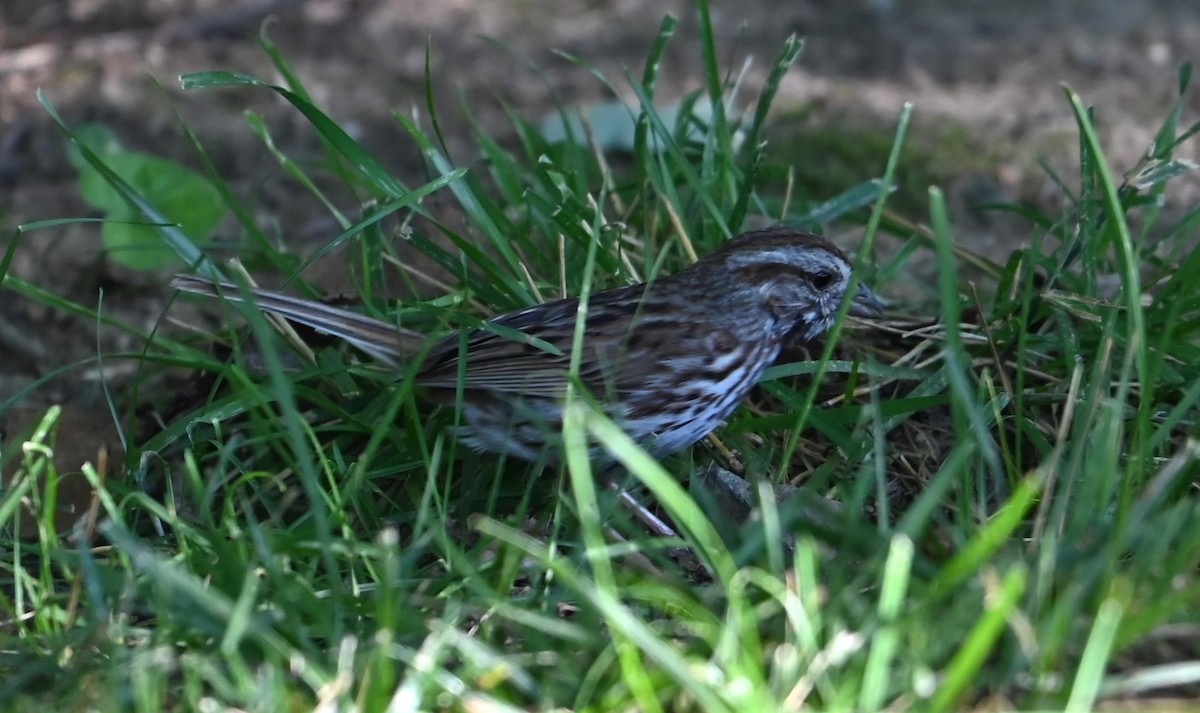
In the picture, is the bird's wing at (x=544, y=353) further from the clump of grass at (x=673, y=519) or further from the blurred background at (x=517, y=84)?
the blurred background at (x=517, y=84)

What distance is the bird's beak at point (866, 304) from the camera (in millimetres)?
3805

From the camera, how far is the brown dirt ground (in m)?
5.32

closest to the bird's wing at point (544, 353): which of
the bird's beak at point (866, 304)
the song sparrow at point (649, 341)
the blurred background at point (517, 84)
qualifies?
the song sparrow at point (649, 341)

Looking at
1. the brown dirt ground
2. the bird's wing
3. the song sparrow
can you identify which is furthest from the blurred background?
the bird's wing

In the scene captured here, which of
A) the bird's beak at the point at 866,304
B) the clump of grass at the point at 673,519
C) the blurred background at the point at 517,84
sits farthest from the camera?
the blurred background at the point at 517,84

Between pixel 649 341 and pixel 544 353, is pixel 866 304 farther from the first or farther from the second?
pixel 544 353

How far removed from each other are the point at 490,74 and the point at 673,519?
3990 mm

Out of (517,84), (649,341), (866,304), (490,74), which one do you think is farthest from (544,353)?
(490,74)

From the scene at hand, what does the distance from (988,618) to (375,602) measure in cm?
114

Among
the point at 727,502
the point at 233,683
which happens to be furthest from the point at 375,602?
the point at 727,502

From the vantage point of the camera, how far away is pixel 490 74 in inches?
255

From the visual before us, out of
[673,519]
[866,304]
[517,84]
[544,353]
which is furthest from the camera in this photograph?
[517,84]

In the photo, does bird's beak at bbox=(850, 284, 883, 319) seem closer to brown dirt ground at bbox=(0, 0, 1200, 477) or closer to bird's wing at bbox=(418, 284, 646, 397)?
bird's wing at bbox=(418, 284, 646, 397)

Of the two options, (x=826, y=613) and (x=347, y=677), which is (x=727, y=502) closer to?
(x=826, y=613)
